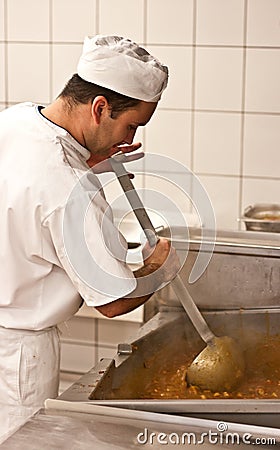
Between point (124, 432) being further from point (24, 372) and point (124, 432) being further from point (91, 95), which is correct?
point (91, 95)

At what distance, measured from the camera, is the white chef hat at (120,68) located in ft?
4.64

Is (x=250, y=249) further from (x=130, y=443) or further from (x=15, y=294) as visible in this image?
(x=130, y=443)

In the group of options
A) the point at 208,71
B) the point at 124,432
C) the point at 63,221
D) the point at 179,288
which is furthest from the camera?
the point at 208,71

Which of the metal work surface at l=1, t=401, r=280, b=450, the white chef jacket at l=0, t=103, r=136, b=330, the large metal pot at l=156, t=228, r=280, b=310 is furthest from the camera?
the large metal pot at l=156, t=228, r=280, b=310

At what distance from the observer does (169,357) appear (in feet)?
5.27

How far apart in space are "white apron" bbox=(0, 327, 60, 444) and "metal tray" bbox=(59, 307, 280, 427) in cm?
16

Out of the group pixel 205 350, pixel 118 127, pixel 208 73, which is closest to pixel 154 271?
pixel 205 350

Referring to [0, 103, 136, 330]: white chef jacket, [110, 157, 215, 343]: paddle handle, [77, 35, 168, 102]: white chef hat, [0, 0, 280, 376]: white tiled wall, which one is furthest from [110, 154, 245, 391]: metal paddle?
[0, 0, 280, 376]: white tiled wall

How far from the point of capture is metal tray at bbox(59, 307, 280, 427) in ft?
3.91

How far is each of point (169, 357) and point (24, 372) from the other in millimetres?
305

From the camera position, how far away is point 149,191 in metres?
2.54

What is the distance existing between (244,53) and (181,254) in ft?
2.85

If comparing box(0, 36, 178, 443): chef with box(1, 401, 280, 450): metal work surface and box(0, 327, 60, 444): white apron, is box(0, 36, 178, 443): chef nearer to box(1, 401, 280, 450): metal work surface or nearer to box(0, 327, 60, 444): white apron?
box(0, 327, 60, 444): white apron

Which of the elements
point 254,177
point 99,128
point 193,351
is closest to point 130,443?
point 193,351
